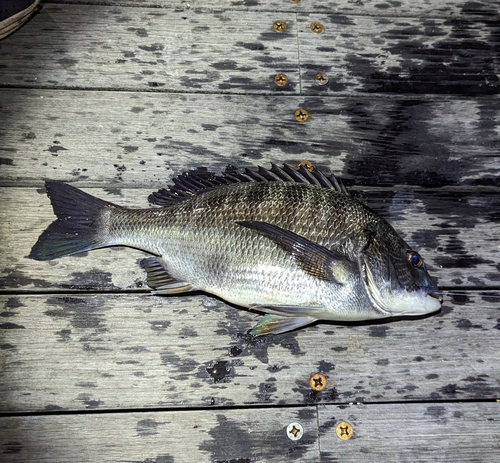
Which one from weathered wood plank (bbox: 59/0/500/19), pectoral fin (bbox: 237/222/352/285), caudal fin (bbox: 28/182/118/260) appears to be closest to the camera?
pectoral fin (bbox: 237/222/352/285)

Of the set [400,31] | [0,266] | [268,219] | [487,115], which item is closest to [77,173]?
Answer: [0,266]

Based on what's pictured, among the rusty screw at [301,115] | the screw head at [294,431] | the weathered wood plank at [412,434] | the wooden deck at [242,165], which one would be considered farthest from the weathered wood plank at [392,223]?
the screw head at [294,431]

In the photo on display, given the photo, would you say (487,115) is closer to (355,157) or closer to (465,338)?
(355,157)

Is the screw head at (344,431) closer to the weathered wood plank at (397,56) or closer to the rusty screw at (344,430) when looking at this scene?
the rusty screw at (344,430)

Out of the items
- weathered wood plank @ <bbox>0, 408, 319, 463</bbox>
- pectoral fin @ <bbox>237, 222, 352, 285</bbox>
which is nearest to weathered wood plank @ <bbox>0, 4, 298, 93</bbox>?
pectoral fin @ <bbox>237, 222, 352, 285</bbox>

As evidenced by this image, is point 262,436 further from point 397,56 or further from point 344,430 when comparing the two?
point 397,56

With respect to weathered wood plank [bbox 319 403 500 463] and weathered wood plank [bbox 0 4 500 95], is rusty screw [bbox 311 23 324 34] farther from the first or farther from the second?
weathered wood plank [bbox 319 403 500 463]
